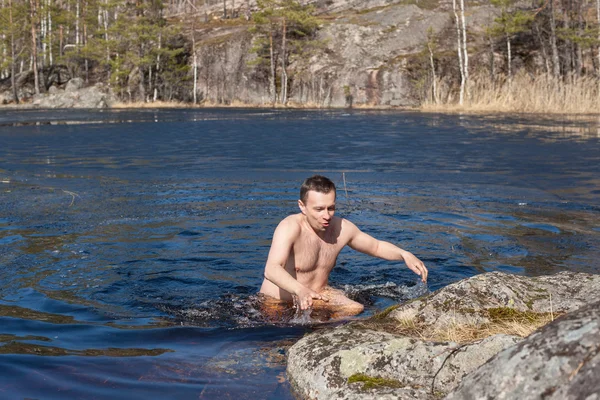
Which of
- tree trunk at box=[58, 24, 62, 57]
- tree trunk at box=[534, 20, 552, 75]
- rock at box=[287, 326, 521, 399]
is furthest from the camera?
tree trunk at box=[58, 24, 62, 57]

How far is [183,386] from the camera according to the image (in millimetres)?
4188

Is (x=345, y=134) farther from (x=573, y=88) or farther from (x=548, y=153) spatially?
(x=573, y=88)

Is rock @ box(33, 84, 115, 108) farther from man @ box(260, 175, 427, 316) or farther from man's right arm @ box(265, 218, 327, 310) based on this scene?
man's right arm @ box(265, 218, 327, 310)

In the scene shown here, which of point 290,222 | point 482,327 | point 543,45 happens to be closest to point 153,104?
point 543,45

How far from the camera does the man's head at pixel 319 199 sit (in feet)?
18.6

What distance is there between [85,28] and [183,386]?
6589 cm

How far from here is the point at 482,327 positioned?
14.5ft

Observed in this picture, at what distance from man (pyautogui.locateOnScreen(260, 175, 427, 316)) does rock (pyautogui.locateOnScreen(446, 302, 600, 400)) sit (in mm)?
2714

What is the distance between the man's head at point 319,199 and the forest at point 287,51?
28.8m

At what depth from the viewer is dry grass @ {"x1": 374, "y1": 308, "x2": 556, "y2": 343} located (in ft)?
13.8

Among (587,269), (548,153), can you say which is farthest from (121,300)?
(548,153)

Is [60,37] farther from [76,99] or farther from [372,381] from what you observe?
[372,381]

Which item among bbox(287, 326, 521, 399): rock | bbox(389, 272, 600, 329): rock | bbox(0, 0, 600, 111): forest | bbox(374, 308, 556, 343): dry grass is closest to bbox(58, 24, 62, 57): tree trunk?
bbox(0, 0, 600, 111): forest

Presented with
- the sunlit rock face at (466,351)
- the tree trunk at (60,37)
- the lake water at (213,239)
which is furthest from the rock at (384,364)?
the tree trunk at (60,37)
